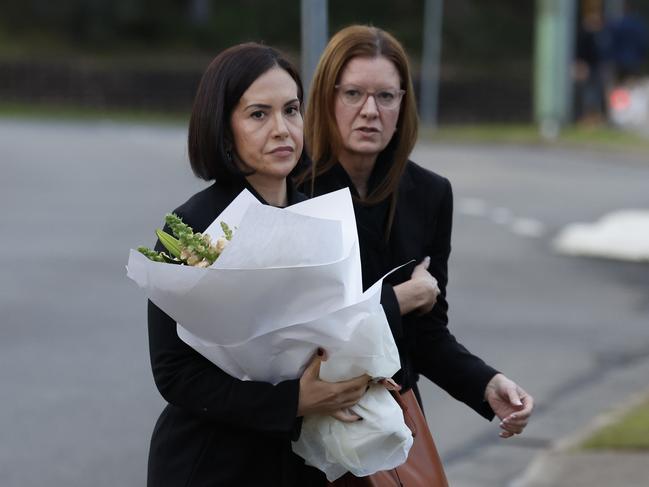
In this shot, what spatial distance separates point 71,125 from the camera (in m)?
29.3

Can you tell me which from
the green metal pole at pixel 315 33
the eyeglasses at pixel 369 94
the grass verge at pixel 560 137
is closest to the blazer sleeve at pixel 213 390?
the eyeglasses at pixel 369 94

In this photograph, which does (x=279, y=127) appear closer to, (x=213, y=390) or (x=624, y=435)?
(x=213, y=390)

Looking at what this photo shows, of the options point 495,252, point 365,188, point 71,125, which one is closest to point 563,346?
point 495,252

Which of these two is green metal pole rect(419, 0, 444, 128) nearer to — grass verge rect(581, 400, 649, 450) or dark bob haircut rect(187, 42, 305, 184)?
grass verge rect(581, 400, 649, 450)

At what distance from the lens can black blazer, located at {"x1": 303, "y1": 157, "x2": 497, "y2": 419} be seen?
382cm

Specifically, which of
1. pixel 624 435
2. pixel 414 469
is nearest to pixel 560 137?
pixel 624 435

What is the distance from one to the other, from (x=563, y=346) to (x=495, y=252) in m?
3.94

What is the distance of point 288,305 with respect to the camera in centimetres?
292

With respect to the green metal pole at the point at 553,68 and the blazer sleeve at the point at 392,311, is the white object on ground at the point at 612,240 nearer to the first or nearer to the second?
the blazer sleeve at the point at 392,311

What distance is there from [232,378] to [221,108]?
545 millimetres

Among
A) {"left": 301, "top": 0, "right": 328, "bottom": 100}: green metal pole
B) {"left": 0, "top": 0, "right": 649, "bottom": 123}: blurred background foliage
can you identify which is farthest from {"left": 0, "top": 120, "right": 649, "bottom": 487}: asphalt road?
{"left": 0, "top": 0, "right": 649, "bottom": 123}: blurred background foliage

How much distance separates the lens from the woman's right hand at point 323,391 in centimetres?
300

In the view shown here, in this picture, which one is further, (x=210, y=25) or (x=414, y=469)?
(x=210, y=25)

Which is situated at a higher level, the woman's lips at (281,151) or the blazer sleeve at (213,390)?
the woman's lips at (281,151)
